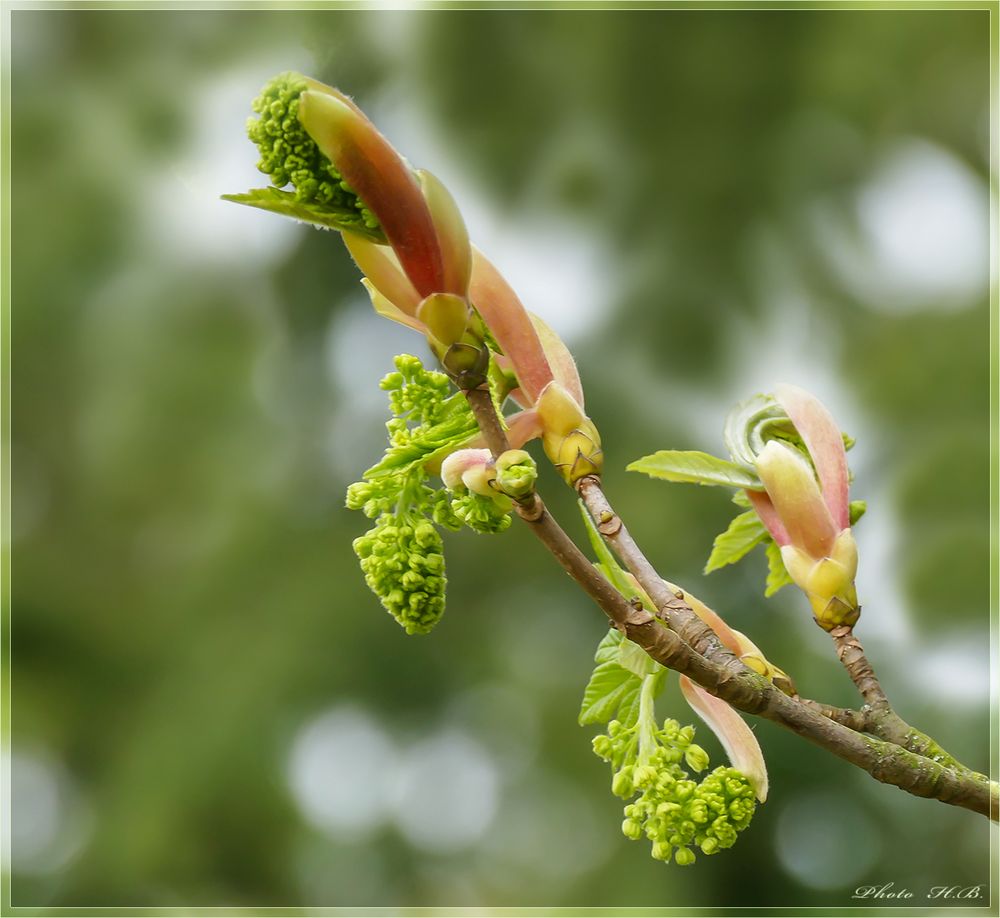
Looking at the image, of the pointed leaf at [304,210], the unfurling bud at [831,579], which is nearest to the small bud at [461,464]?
the pointed leaf at [304,210]

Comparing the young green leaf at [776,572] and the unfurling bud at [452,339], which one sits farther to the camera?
the young green leaf at [776,572]

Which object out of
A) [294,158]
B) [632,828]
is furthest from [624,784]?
[294,158]

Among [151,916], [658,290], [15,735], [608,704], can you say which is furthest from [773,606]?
[608,704]

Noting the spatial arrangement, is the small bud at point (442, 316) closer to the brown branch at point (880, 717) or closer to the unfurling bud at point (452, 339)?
the unfurling bud at point (452, 339)

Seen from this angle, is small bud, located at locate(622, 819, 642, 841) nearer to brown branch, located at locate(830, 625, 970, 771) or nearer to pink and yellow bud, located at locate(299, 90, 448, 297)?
brown branch, located at locate(830, 625, 970, 771)

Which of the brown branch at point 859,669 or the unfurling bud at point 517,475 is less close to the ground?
the unfurling bud at point 517,475

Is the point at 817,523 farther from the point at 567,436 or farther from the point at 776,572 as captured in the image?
the point at 567,436
